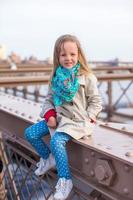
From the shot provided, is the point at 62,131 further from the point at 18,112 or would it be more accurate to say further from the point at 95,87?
the point at 18,112

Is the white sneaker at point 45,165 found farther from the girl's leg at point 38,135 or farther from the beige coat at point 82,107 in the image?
the beige coat at point 82,107

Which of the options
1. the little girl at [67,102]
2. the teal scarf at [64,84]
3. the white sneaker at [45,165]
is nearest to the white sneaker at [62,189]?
the little girl at [67,102]

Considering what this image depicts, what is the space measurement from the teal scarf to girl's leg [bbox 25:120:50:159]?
0.15 metres

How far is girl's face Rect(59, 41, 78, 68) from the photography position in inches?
83.8

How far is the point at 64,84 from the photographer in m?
2.08

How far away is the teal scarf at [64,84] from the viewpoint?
2.06 m

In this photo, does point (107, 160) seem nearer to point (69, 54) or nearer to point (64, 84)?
point (64, 84)

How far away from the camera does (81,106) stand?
2.09 meters

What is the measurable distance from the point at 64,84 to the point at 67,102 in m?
0.09

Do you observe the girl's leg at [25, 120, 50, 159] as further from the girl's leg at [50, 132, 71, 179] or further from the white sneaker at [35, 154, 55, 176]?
the girl's leg at [50, 132, 71, 179]

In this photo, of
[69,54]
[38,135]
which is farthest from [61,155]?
[69,54]

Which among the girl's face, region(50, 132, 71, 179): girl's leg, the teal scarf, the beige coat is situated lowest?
region(50, 132, 71, 179): girl's leg

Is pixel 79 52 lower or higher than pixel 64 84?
higher

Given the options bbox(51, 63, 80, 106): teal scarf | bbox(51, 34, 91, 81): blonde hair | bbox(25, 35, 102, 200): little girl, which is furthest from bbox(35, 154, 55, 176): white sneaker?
bbox(51, 34, 91, 81): blonde hair
